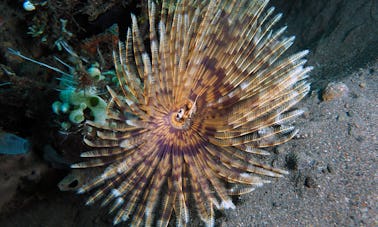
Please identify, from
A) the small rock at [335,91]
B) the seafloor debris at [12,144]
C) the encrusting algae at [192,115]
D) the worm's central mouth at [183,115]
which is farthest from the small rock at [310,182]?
the seafloor debris at [12,144]

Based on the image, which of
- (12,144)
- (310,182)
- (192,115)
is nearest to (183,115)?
(192,115)

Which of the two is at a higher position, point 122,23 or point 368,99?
point 122,23

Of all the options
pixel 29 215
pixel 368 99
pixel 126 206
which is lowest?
pixel 368 99

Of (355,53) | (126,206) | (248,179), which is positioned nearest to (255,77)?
(248,179)

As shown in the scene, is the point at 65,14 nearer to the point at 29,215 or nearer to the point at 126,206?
the point at 126,206

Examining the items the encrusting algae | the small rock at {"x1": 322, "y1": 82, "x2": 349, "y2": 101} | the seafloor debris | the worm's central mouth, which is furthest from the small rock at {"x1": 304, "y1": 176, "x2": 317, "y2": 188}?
the seafloor debris

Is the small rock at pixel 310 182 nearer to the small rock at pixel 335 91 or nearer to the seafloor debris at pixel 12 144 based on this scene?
the small rock at pixel 335 91

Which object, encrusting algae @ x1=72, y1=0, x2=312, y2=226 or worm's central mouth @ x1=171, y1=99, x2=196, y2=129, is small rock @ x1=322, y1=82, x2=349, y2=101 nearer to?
encrusting algae @ x1=72, y1=0, x2=312, y2=226

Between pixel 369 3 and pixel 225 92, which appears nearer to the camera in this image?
pixel 225 92
